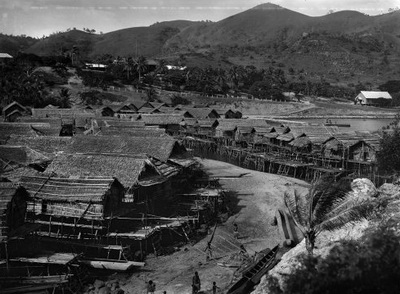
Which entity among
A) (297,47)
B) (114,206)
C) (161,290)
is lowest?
(161,290)

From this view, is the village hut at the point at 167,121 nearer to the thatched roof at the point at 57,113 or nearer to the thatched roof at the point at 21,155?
the thatched roof at the point at 57,113

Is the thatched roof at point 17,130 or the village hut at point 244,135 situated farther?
the village hut at point 244,135

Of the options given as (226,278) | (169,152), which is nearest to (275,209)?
(169,152)

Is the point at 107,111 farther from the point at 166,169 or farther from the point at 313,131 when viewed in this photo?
the point at 166,169

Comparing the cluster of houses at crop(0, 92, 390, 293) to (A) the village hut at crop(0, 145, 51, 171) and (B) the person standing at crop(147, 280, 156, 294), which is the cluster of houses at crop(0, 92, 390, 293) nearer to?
(A) the village hut at crop(0, 145, 51, 171)

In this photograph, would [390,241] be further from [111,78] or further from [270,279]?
[111,78]

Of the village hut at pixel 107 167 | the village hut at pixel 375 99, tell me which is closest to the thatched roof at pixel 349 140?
→ the village hut at pixel 107 167
